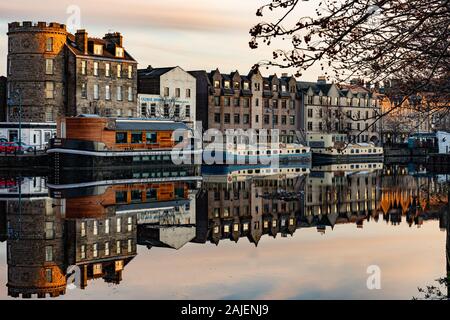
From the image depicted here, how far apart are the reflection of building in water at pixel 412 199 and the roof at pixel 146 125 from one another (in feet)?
63.2

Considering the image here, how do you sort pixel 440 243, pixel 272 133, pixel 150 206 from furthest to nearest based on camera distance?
pixel 272 133 < pixel 150 206 < pixel 440 243

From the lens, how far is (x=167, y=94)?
253 feet

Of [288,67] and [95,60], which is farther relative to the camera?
[95,60]

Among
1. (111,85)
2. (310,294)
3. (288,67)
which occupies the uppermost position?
(111,85)

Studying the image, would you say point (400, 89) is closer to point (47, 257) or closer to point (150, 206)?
point (47, 257)

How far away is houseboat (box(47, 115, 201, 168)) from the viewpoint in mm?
51969

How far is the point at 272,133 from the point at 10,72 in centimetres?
3646

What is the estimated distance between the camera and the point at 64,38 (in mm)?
66875

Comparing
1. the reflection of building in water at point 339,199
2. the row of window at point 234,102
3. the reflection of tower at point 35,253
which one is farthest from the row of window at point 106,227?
the row of window at point 234,102

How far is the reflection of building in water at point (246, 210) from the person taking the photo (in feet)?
87.2

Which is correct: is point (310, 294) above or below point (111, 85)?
below

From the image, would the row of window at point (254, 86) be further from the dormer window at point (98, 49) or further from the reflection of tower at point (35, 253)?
the reflection of tower at point (35, 253)

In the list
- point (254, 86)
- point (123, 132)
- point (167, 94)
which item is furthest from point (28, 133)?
point (254, 86)
